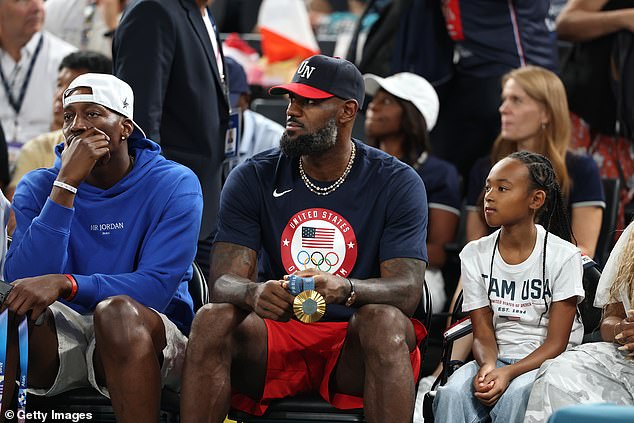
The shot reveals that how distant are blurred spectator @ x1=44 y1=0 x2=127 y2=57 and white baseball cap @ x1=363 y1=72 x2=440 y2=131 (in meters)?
2.04

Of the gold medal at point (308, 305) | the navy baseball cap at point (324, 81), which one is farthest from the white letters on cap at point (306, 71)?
the gold medal at point (308, 305)

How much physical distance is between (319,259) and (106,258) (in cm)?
78

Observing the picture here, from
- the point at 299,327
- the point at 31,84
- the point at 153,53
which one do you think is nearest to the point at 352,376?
the point at 299,327

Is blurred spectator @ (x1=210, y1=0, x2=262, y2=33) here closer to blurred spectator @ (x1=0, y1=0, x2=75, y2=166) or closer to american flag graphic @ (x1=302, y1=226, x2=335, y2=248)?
blurred spectator @ (x1=0, y1=0, x2=75, y2=166)

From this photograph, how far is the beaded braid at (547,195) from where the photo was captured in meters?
4.37

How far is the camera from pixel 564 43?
23.8ft

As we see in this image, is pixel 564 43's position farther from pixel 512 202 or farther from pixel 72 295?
pixel 72 295

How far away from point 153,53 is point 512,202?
5.19 feet

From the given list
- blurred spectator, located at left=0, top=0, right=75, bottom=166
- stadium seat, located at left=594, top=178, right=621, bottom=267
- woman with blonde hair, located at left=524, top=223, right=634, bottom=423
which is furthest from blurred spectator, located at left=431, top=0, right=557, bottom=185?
blurred spectator, located at left=0, top=0, right=75, bottom=166

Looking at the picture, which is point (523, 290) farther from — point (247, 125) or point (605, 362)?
point (247, 125)

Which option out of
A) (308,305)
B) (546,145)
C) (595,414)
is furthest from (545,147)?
(595,414)

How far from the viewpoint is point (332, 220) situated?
4336mm

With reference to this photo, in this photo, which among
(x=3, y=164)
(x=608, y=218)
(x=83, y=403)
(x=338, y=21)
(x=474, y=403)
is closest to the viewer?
(x=474, y=403)

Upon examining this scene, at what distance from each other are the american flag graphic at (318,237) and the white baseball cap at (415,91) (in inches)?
74.7
